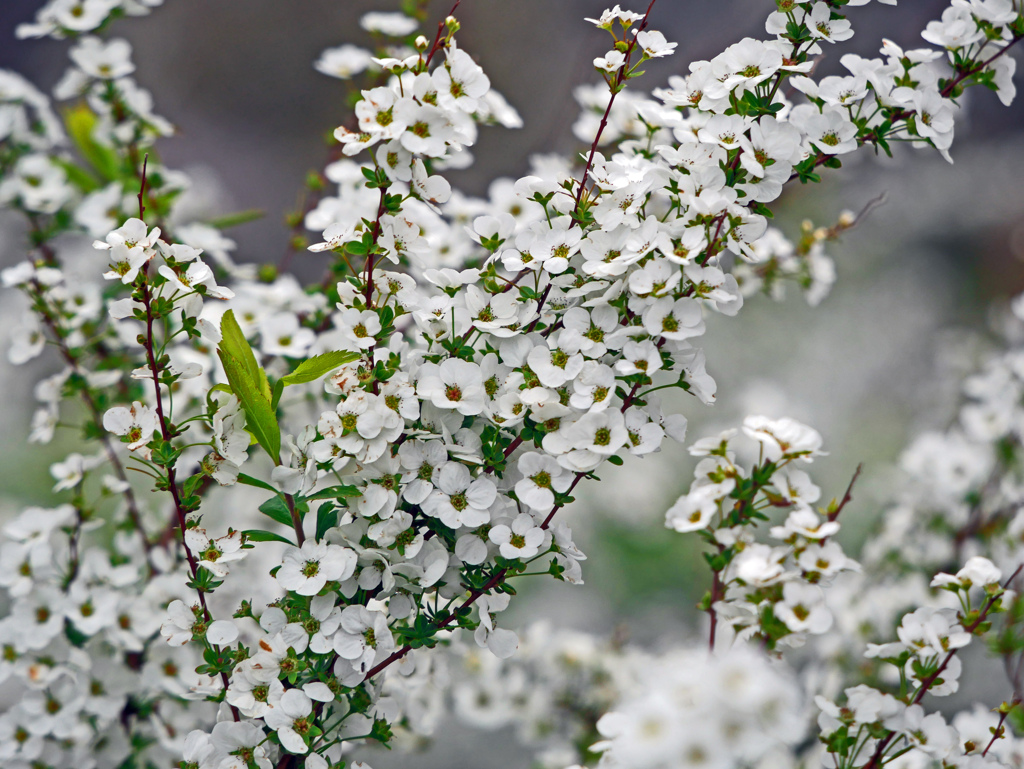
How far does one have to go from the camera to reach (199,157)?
3.33 metres

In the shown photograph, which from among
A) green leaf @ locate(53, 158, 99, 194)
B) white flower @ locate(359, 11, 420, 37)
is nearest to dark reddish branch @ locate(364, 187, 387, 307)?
white flower @ locate(359, 11, 420, 37)

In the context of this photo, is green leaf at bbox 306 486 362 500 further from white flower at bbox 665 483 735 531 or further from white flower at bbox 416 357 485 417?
white flower at bbox 665 483 735 531

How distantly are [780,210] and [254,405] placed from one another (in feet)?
8.14

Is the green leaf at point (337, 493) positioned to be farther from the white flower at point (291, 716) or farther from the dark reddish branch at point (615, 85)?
the dark reddish branch at point (615, 85)

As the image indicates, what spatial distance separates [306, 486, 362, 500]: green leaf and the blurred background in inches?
69.8

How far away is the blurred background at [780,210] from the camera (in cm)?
279

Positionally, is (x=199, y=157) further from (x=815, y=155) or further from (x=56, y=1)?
(x=815, y=155)

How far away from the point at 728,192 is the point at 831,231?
0.53 m

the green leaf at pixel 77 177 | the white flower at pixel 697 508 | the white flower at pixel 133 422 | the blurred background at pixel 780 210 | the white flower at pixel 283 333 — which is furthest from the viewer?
the blurred background at pixel 780 210

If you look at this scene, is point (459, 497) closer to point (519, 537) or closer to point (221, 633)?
point (519, 537)

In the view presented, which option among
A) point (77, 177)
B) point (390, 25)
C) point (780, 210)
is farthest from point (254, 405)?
point (780, 210)

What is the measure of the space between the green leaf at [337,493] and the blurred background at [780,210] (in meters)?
1.77

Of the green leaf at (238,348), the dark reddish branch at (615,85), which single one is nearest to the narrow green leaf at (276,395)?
the green leaf at (238,348)

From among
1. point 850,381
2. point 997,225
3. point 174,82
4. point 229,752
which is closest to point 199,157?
point 174,82
